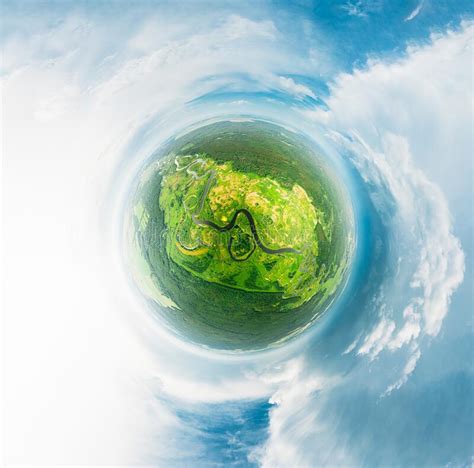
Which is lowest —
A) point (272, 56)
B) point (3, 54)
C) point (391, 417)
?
point (391, 417)

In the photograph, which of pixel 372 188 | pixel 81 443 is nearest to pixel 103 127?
pixel 372 188

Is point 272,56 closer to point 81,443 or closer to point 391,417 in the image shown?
point 391,417

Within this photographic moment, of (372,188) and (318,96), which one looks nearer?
(318,96)

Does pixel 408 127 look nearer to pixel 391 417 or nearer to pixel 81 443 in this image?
pixel 391 417

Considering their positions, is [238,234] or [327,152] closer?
[238,234]

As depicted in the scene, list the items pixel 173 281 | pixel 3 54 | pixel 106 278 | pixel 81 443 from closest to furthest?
pixel 173 281
pixel 3 54
pixel 81 443
pixel 106 278

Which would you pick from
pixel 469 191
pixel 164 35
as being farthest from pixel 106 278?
pixel 469 191

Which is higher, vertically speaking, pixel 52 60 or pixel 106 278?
pixel 52 60

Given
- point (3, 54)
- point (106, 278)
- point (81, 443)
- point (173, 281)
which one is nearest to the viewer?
point (173, 281)
